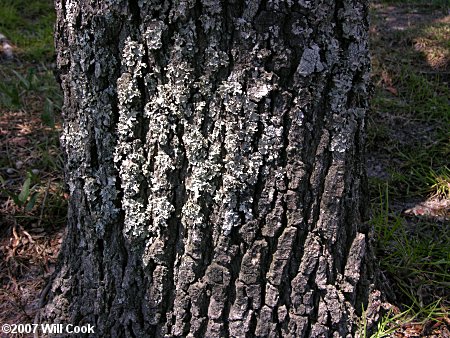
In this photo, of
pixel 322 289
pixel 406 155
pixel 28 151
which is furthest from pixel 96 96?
pixel 406 155

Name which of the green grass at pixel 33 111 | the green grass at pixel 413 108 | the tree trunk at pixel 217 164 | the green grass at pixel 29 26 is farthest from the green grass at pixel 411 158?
the green grass at pixel 29 26

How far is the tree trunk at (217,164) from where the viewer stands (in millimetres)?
1218

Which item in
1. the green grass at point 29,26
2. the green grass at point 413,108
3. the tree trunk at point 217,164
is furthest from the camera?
the green grass at point 29,26

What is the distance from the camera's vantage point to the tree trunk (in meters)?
1.22

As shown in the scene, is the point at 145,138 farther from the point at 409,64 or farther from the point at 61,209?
the point at 409,64

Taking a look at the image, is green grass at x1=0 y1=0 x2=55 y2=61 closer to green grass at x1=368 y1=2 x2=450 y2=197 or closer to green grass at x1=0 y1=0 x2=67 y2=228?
green grass at x1=0 y1=0 x2=67 y2=228

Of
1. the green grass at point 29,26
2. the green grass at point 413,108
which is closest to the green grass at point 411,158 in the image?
the green grass at point 413,108

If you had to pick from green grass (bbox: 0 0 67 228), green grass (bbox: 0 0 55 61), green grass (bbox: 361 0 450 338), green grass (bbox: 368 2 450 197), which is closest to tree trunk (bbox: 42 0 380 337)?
green grass (bbox: 361 0 450 338)

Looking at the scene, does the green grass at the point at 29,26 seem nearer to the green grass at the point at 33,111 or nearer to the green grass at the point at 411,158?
the green grass at the point at 33,111

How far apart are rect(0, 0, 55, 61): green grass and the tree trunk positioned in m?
2.56

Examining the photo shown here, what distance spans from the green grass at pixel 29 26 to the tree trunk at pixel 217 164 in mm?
2555

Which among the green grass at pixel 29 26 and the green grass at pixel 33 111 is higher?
the green grass at pixel 29 26

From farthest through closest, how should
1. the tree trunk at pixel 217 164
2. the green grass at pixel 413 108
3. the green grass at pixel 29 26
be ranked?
the green grass at pixel 29 26 → the green grass at pixel 413 108 → the tree trunk at pixel 217 164

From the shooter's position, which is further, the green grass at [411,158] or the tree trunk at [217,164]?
the green grass at [411,158]
